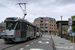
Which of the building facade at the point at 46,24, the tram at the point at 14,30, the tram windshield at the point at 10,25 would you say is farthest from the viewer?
the building facade at the point at 46,24

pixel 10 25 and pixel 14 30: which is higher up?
pixel 10 25

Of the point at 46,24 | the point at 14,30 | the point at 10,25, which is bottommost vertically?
the point at 14,30

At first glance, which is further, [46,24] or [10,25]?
[46,24]

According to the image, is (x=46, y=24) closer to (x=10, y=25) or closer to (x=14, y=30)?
(x=10, y=25)

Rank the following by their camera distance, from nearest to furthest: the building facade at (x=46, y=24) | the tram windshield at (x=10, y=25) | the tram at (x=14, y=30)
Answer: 1. the tram at (x=14, y=30)
2. the tram windshield at (x=10, y=25)
3. the building facade at (x=46, y=24)

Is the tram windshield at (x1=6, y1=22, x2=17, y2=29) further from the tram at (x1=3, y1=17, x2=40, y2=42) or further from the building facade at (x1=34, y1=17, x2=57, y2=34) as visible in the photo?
the building facade at (x1=34, y1=17, x2=57, y2=34)

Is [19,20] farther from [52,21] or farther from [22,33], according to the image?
[52,21]

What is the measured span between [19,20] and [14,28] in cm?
126

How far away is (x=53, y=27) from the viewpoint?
352ft

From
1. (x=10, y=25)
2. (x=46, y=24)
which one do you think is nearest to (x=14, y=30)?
(x=10, y=25)

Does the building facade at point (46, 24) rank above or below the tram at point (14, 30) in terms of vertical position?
above

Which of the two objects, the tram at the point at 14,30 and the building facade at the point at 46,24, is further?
the building facade at the point at 46,24

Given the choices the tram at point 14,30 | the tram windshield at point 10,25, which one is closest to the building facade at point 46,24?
the tram at point 14,30

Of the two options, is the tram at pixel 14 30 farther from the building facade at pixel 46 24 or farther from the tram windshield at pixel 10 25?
the building facade at pixel 46 24
